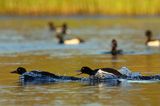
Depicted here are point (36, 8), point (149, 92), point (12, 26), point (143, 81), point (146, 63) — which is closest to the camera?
point (149, 92)

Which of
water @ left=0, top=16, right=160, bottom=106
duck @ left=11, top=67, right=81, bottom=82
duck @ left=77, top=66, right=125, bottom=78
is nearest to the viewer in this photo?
water @ left=0, top=16, right=160, bottom=106

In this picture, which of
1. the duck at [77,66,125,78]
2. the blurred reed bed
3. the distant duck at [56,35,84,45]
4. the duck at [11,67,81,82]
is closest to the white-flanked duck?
the duck at [77,66,125,78]

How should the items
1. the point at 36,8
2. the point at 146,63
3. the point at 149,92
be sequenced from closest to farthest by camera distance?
1. the point at 149,92
2. the point at 146,63
3. the point at 36,8

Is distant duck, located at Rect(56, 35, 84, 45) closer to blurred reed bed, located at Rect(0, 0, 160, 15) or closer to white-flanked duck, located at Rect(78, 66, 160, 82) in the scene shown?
blurred reed bed, located at Rect(0, 0, 160, 15)

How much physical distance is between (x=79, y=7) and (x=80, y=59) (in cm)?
2356

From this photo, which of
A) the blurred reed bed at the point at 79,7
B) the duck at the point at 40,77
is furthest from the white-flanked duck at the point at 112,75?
the blurred reed bed at the point at 79,7

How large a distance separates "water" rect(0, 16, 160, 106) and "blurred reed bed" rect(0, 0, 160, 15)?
55cm

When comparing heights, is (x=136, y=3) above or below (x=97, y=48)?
above

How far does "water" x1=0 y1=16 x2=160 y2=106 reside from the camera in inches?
547

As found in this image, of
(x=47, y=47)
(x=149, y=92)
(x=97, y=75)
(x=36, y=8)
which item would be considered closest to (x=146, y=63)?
(x=97, y=75)

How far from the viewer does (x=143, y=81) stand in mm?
16516

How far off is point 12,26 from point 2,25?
48.4 inches

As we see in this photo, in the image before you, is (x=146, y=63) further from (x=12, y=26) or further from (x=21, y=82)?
(x=12, y=26)

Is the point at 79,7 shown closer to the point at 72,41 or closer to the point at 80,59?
the point at 72,41
